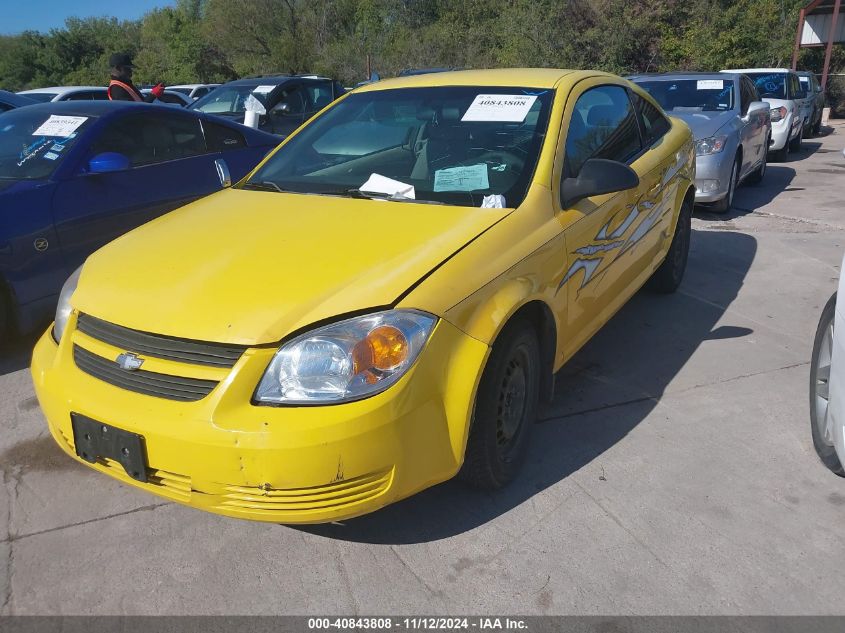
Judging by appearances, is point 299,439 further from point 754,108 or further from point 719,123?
point 754,108

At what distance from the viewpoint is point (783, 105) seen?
1212cm

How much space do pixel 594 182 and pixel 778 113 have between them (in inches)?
420

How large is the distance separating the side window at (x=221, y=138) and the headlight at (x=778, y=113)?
382 inches

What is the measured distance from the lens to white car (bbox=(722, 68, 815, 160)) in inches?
473

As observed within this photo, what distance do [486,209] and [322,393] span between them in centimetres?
112

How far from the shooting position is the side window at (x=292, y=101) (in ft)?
34.0

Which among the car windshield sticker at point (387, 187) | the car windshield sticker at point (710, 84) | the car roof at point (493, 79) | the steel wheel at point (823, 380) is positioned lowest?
the steel wheel at point (823, 380)

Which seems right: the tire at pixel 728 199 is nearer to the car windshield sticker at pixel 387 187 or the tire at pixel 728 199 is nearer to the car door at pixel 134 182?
the car door at pixel 134 182

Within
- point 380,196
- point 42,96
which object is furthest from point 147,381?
point 42,96

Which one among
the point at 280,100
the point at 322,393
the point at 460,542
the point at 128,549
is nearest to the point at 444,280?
the point at 322,393

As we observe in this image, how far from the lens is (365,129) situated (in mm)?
3854

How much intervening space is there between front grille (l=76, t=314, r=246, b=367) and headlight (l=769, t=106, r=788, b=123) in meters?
12.2

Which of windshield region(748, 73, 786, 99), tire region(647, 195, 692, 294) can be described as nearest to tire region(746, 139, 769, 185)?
windshield region(748, 73, 786, 99)

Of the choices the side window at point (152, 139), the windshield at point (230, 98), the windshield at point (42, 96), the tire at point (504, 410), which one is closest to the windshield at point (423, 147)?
the tire at point (504, 410)
